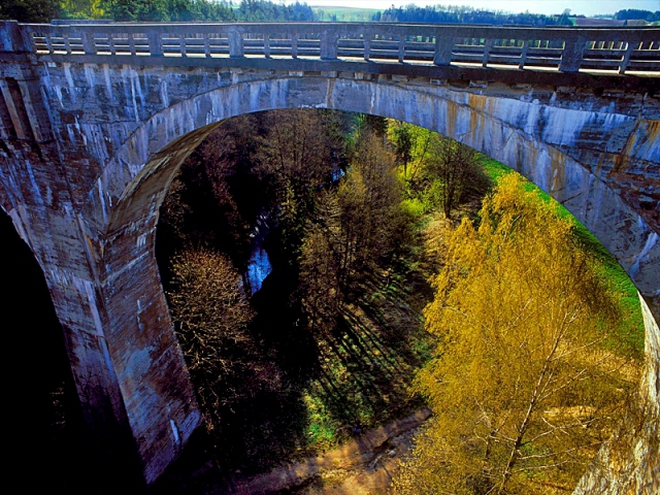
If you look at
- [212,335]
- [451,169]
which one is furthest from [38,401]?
[451,169]

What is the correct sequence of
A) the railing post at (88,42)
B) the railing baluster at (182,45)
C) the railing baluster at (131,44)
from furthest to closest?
the railing post at (88,42), the railing baluster at (131,44), the railing baluster at (182,45)

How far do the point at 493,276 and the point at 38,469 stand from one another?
15071 mm

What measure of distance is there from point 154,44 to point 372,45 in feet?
15.9

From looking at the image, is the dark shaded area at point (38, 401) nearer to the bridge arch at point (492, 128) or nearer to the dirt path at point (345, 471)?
the dirt path at point (345, 471)

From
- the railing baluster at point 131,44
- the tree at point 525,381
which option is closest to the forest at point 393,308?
the tree at point 525,381

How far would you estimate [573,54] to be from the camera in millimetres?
6281

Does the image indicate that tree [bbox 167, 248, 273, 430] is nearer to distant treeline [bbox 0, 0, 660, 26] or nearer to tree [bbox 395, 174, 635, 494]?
tree [bbox 395, 174, 635, 494]

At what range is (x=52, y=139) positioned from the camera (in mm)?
11000

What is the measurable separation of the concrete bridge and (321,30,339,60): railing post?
33 millimetres

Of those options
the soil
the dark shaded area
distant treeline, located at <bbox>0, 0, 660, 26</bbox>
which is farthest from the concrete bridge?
distant treeline, located at <bbox>0, 0, 660, 26</bbox>

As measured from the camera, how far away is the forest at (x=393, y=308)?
9398 mm

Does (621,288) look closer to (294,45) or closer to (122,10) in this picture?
(294,45)

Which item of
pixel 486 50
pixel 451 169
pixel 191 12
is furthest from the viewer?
pixel 191 12

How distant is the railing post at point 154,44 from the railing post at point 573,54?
7787mm
